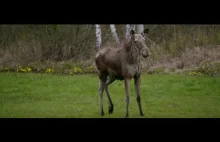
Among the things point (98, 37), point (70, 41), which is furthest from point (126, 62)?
point (70, 41)

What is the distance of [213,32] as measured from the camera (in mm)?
13750

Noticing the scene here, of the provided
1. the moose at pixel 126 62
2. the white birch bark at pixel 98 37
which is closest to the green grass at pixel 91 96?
the moose at pixel 126 62

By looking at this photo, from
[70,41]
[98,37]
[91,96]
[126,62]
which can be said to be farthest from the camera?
[70,41]

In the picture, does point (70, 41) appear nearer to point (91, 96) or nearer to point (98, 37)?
point (98, 37)

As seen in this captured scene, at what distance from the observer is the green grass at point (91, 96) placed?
834cm

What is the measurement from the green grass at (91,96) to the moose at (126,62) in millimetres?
614

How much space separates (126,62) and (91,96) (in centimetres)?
250

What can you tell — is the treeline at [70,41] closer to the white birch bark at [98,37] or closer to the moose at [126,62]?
the white birch bark at [98,37]

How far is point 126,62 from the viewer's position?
7656 millimetres

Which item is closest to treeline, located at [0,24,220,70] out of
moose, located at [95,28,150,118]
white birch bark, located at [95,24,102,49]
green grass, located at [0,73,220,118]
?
white birch bark, located at [95,24,102,49]
